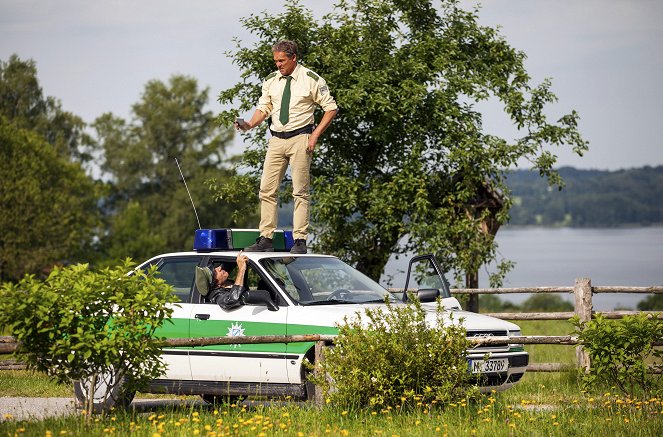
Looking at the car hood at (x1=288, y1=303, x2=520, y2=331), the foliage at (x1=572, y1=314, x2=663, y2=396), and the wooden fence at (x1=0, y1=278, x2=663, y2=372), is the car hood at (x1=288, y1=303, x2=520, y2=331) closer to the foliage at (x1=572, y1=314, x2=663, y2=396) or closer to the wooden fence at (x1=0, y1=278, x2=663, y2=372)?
the wooden fence at (x1=0, y1=278, x2=663, y2=372)

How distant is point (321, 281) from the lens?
10.6 metres

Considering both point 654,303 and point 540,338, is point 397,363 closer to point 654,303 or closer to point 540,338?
point 540,338

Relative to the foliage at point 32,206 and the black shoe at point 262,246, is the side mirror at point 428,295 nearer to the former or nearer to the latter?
the black shoe at point 262,246

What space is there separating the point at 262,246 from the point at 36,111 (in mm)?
60591

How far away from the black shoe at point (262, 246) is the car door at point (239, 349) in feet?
1.85

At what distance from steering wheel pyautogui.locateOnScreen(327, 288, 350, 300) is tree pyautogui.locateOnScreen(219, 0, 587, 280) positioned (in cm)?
1093

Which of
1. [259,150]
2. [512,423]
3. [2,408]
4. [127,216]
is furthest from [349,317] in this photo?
[127,216]

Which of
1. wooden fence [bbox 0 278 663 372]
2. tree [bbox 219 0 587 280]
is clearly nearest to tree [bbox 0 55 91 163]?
tree [bbox 219 0 587 280]

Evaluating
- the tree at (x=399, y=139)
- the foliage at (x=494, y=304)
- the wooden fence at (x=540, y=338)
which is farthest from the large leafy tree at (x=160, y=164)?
the wooden fence at (x=540, y=338)

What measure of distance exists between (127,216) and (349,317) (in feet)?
182

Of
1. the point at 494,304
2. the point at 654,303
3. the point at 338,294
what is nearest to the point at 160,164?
the point at 494,304

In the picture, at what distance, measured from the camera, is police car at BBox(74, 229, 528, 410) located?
9594 mm

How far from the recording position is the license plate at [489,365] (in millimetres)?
9250

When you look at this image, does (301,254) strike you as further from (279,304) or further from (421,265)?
(421,265)
